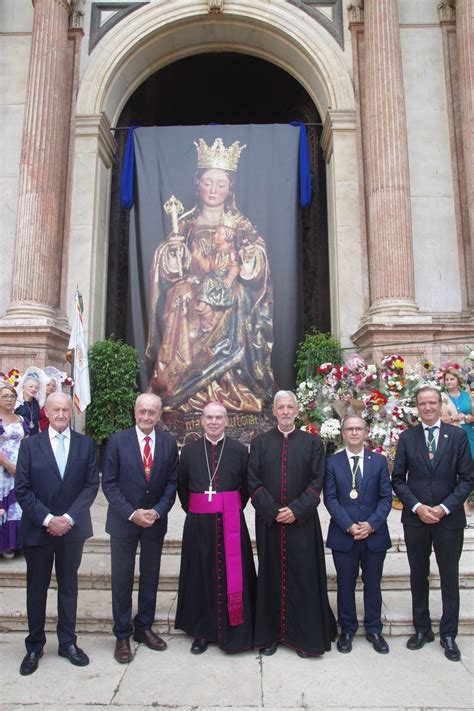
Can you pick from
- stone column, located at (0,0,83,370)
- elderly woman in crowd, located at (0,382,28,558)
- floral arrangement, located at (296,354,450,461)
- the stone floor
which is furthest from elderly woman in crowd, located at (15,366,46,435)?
floral arrangement, located at (296,354,450,461)

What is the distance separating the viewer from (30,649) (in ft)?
12.4

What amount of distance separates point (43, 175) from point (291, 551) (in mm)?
8728

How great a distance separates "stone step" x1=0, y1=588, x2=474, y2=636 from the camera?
14.2ft

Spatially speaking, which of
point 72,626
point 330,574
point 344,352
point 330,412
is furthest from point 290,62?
point 72,626

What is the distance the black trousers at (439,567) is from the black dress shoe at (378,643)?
29 cm

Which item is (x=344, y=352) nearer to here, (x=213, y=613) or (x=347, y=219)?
(x=347, y=219)

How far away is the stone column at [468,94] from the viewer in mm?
10156

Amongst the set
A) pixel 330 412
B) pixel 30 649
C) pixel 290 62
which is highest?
pixel 290 62

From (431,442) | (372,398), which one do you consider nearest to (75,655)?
(431,442)

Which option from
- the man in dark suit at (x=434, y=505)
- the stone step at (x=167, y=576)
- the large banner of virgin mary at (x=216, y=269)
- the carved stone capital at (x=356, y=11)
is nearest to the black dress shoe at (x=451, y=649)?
the man in dark suit at (x=434, y=505)

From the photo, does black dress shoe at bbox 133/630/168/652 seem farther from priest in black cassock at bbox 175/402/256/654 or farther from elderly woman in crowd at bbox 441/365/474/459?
elderly woman in crowd at bbox 441/365/474/459

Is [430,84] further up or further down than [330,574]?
further up

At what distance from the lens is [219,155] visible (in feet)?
37.5

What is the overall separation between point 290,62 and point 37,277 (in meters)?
7.32
